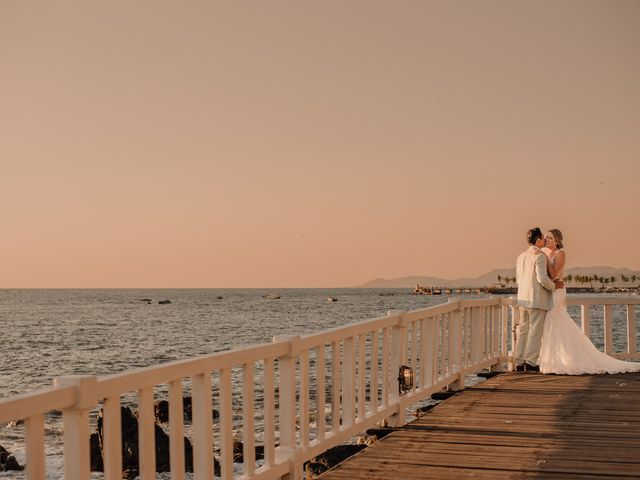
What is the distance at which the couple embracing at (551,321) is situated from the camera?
13.2m

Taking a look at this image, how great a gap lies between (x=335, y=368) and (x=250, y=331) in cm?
6432

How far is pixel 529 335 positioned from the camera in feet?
44.3

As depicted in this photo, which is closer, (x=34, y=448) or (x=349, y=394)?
(x=34, y=448)

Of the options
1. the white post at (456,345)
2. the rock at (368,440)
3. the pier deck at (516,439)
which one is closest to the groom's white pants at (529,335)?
the pier deck at (516,439)

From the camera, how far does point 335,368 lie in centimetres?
762

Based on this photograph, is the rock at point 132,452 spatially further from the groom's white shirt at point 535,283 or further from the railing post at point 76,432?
the railing post at point 76,432

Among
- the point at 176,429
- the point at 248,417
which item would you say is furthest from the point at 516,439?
the point at 176,429

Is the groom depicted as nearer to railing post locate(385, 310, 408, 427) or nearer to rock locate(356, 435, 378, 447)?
rock locate(356, 435, 378, 447)

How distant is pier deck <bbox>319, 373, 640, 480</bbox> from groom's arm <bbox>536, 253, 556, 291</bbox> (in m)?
2.09

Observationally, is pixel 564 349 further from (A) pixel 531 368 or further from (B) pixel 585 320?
(B) pixel 585 320

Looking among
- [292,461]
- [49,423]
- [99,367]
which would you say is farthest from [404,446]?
[99,367]

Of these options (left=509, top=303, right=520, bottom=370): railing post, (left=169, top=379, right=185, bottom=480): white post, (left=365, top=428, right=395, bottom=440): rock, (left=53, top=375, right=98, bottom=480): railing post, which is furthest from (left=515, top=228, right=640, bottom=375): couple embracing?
(left=53, top=375, right=98, bottom=480): railing post

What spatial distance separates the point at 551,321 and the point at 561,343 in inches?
14.1

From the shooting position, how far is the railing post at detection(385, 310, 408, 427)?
879 cm
